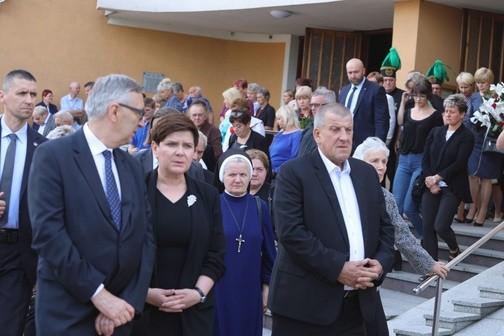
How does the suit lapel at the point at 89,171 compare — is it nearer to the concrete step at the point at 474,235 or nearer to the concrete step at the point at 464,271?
the concrete step at the point at 464,271

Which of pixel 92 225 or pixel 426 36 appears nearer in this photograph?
pixel 92 225

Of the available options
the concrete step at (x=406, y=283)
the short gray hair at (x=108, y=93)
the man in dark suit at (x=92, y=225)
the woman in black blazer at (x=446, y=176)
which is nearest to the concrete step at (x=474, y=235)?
the woman in black blazer at (x=446, y=176)

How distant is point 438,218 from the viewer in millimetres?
9836

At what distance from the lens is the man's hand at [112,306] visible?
452 centimetres

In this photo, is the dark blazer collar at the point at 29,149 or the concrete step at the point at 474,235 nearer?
the dark blazer collar at the point at 29,149

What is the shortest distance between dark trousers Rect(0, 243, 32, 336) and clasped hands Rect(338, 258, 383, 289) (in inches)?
87.3

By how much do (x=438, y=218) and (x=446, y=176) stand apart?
1.57 feet

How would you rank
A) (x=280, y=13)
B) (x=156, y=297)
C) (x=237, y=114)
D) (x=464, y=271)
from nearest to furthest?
(x=156, y=297), (x=464, y=271), (x=237, y=114), (x=280, y=13)

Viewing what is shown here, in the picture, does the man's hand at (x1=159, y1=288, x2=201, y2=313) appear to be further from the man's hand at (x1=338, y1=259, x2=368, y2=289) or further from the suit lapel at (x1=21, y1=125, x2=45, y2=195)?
the suit lapel at (x1=21, y1=125, x2=45, y2=195)

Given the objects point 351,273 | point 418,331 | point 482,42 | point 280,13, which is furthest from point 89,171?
point 280,13

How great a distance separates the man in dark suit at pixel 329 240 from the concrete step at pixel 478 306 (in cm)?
294

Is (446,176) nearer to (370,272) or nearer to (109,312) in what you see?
(370,272)

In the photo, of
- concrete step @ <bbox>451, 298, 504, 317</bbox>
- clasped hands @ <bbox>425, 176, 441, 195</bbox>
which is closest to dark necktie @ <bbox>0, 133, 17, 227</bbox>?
concrete step @ <bbox>451, 298, 504, 317</bbox>

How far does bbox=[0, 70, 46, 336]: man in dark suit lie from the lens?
6.16 metres
